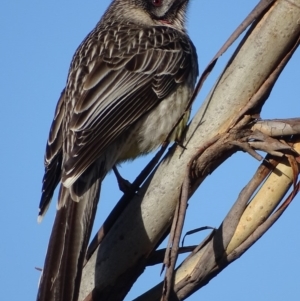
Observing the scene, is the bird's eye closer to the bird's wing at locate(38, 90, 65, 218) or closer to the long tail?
the bird's wing at locate(38, 90, 65, 218)

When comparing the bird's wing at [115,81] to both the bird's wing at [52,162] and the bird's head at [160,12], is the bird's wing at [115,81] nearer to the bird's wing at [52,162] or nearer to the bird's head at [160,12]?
the bird's wing at [52,162]

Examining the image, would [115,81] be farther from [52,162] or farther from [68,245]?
[68,245]

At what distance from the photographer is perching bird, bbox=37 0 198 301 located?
11.5 feet

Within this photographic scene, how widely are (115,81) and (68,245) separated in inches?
66.0

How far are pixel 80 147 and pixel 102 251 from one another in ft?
3.35

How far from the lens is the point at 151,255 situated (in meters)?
3.27

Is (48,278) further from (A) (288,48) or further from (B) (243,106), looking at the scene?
(A) (288,48)

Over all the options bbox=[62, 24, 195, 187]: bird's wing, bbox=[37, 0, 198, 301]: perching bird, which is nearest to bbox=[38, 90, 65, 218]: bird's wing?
bbox=[37, 0, 198, 301]: perching bird

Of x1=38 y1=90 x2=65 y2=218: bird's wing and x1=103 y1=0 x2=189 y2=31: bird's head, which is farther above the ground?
x1=103 y1=0 x2=189 y2=31: bird's head

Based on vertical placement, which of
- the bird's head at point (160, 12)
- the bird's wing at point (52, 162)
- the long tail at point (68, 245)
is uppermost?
the bird's head at point (160, 12)

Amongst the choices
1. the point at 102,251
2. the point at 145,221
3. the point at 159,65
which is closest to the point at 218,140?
the point at 145,221

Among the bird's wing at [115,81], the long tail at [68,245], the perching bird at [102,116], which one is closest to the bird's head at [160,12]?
the perching bird at [102,116]

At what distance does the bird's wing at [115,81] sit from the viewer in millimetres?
4156

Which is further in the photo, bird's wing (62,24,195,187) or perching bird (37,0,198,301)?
bird's wing (62,24,195,187)
